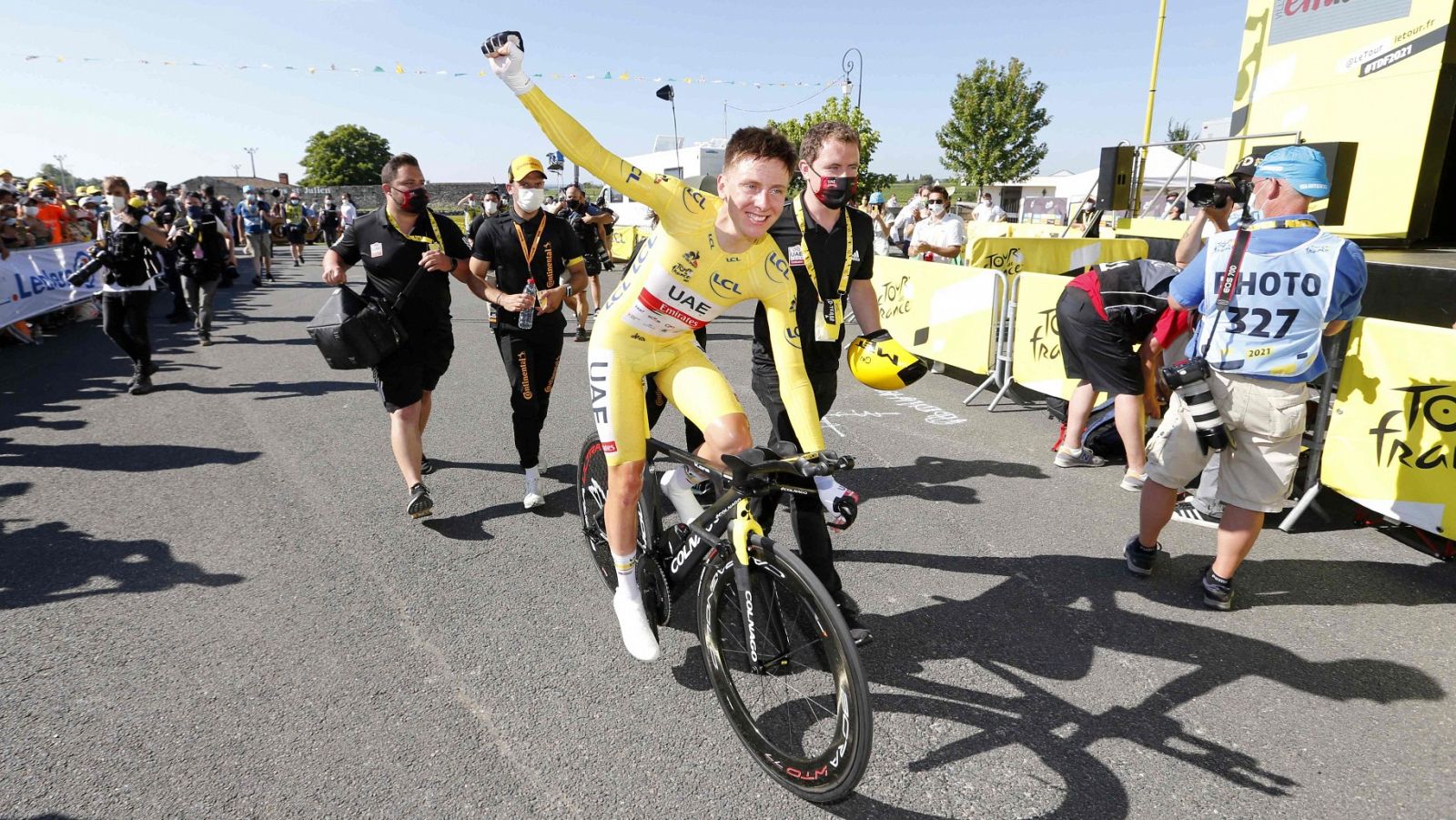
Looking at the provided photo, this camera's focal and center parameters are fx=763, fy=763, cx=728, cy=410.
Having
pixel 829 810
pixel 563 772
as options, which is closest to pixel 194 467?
pixel 563 772

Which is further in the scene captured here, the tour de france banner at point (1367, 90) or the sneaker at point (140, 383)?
the tour de france banner at point (1367, 90)

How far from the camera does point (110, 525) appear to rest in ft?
14.9

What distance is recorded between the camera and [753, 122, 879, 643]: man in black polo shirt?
3.23m

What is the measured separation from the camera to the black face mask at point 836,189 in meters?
3.19

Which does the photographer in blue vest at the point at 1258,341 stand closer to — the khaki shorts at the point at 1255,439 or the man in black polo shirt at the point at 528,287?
the khaki shorts at the point at 1255,439

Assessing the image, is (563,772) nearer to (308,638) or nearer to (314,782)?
(314,782)

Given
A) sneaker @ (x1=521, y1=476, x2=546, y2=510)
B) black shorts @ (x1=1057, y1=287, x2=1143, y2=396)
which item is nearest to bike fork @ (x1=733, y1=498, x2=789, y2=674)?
sneaker @ (x1=521, y1=476, x2=546, y2=510)

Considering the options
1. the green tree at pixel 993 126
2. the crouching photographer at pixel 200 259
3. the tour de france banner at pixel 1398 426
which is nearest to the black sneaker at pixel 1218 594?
the tour de france banner at pixel 1398 426

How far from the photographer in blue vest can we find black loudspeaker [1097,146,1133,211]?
7.94 metres

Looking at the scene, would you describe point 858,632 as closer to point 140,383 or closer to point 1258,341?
point 1258,341

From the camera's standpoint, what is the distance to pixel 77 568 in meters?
4.02

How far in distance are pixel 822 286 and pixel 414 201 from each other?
8.55 feet

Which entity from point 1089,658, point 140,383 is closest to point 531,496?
point 1089,658

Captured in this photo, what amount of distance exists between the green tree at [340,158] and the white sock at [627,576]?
109871 millimetres
